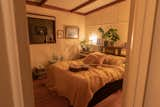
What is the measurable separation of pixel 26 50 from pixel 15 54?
71 millimetres

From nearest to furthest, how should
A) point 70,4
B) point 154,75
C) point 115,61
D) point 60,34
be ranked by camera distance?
point 154,75 → point 115,61 → point 70,4 → point 60,34

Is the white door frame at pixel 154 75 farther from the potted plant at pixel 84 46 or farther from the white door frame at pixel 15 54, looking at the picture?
the potted plant at pixel 84 46

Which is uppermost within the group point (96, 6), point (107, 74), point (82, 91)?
point (96, 6)

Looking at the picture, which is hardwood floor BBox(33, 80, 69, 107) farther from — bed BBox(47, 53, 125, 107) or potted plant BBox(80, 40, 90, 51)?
potted plant BBox(80, 40, 90, 51)

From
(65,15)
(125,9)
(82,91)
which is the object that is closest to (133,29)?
(82,91)

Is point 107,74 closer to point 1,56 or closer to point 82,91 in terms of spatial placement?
point 82,91

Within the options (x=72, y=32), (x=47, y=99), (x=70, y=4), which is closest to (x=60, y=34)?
(x=72, y=32)

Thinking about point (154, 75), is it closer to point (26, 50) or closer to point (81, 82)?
point (26, 50)

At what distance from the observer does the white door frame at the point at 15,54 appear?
0.51m

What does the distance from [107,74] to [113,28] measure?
7.60 ft

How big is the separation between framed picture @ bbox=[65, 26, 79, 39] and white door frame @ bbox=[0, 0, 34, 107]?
4103 mm

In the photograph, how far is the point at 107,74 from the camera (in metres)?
2.38

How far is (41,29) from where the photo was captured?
3975 mm

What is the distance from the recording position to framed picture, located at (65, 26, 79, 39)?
4.62m
